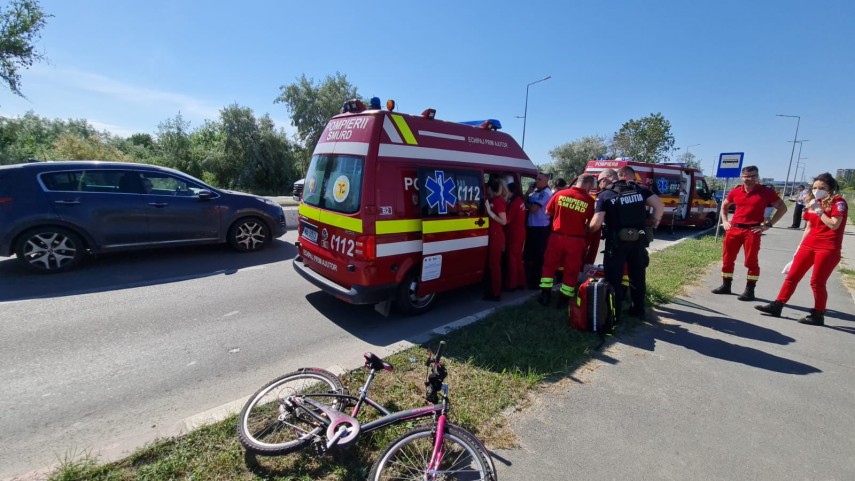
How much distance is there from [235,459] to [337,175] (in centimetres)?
300

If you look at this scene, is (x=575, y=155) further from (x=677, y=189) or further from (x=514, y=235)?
(x=514, y=235)

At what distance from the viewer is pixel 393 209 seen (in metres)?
4.15

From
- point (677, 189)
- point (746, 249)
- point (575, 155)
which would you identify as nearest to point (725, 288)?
point (746, 249)

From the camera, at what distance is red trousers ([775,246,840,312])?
4852 millimetres

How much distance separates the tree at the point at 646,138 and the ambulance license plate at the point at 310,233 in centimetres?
3530

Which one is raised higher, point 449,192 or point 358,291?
point 449,192

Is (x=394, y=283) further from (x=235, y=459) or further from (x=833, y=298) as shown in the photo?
(x=833, y=298)

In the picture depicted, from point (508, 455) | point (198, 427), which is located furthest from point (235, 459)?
point (508, 455)

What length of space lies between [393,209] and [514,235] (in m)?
2.08

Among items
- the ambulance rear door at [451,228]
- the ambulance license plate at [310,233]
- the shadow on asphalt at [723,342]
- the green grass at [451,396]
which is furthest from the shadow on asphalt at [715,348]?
the ambulance license plate at [310,233]

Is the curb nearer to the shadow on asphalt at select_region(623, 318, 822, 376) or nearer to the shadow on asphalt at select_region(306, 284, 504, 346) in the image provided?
the shadow on asphalt at select_region(306, 284, 504, 346)

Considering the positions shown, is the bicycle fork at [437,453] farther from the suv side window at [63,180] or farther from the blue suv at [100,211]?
the suv side window at [63,180]

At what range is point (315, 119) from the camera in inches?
1366

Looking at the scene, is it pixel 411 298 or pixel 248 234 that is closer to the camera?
pixel 411 298
